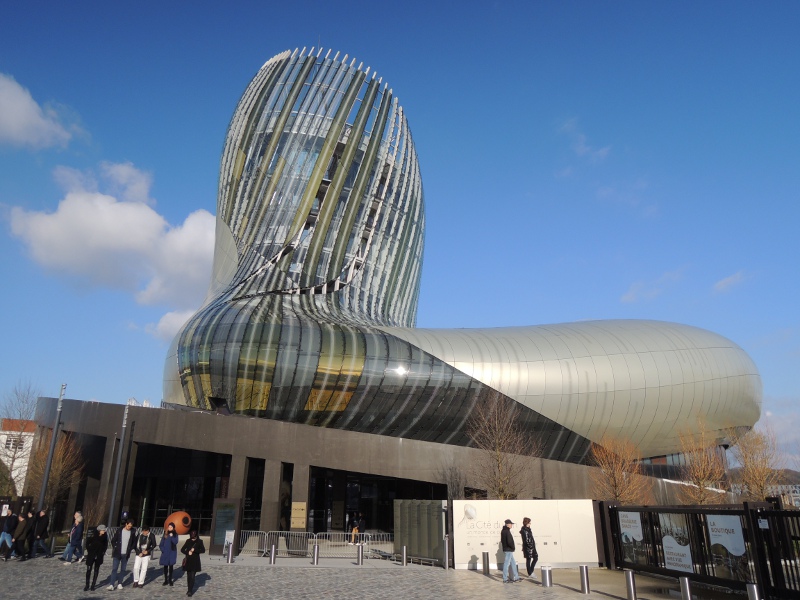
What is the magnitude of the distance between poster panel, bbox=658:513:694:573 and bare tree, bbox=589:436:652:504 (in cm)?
1437

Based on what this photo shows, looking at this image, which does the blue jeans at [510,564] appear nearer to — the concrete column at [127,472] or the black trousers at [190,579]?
the black trousers at [190,579]

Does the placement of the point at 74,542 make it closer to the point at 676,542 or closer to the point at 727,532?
the point at 676,542

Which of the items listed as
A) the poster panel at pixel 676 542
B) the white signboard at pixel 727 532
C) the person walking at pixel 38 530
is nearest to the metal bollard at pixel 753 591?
the white signboard at pixel 727 532

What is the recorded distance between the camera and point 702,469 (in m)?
30.6

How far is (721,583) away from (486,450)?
1730cm

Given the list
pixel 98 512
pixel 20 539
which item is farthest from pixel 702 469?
pixel 20 539

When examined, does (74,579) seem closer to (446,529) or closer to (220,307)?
(446,529)

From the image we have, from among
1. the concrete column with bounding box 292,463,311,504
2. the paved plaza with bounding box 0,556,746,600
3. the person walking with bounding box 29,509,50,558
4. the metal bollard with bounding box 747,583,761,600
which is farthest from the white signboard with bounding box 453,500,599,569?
the person walking with bounding box 29,509,50,558

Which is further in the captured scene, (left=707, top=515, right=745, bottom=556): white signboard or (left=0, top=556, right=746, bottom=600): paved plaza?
(left=0, top=556, right=746, bottom=600): paved plaza

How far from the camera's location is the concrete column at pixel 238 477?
1023 inches

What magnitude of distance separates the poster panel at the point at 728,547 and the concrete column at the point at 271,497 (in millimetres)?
18000

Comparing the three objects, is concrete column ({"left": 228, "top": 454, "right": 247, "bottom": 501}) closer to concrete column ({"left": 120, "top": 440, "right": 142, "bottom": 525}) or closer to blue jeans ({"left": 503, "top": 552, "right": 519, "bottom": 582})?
concrete column ({"left": 120, "top": 440, "right": 142, "bottom": 525})

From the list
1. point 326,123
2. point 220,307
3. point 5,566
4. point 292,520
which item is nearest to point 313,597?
point 5,566

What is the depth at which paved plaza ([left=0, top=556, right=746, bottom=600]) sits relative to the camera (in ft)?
42.5
